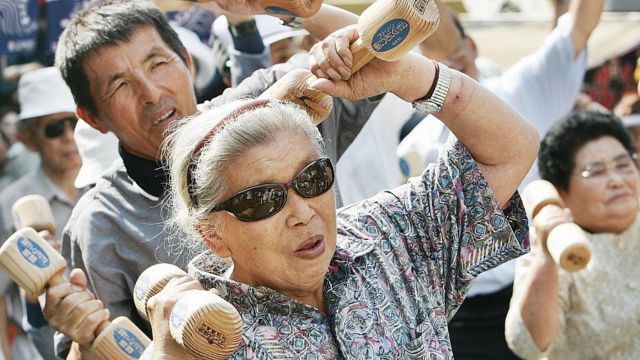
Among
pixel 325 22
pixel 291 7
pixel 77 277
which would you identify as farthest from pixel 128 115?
pixel 291 7

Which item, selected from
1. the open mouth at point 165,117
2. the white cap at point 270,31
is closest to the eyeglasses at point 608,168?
the white cap at point 270,31

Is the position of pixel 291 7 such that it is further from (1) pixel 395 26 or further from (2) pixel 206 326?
(2) pixel 206 326

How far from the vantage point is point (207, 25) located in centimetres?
668

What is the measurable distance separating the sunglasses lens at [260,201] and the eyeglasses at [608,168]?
2171mm

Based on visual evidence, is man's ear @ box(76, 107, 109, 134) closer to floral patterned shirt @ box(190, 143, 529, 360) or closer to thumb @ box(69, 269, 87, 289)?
thumb @ box(69, 269, 87, 289)

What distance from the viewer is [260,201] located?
2.45 metres

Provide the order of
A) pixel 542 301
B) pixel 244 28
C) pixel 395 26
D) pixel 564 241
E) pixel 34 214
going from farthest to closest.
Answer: pixel 244 28 → pixel 542 301 → pixel 34 214 → pixel 564 241 → pixel 395 26

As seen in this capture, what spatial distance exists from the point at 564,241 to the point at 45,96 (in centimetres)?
299

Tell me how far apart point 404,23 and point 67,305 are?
4.39 feet

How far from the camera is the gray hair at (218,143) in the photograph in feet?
8.18

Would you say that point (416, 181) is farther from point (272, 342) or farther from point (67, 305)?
point (67, 305)

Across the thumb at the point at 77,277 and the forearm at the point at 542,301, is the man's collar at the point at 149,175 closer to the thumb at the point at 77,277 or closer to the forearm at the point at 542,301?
the thumb at the point at 77,277

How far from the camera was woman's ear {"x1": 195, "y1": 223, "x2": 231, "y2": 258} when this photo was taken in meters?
2.59

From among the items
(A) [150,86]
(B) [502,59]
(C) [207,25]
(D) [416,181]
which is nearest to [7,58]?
(C) [207,25]
